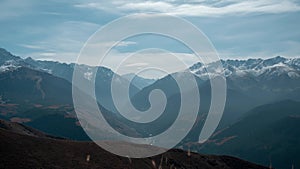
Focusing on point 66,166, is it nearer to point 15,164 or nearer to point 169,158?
point 15,164

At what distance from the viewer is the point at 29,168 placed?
2124 inches

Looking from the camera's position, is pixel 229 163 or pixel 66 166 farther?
pixel 229 163

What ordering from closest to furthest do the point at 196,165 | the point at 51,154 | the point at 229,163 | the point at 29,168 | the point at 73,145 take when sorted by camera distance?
the point at 29,168 → the point at 51,154 → the point at 73,145 → the point at 196,165 → the point at 229,163

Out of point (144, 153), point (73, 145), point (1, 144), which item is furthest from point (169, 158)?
point (1, 144)

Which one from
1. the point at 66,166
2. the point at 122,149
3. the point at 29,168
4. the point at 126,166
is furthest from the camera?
the point at 122,149

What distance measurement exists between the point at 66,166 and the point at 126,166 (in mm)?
15790

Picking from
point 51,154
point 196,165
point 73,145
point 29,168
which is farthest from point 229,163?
point 29,168

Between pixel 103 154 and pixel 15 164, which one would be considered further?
pixel 103 154

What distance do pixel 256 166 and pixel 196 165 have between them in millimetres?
25145

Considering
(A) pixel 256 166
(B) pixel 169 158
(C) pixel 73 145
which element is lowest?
(A) pixel 256 166

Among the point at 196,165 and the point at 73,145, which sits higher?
the point at 73,145

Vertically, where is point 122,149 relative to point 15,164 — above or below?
below

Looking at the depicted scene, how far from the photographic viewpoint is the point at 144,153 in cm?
8762

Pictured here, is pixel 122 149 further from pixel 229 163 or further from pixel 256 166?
pixel 256 166
